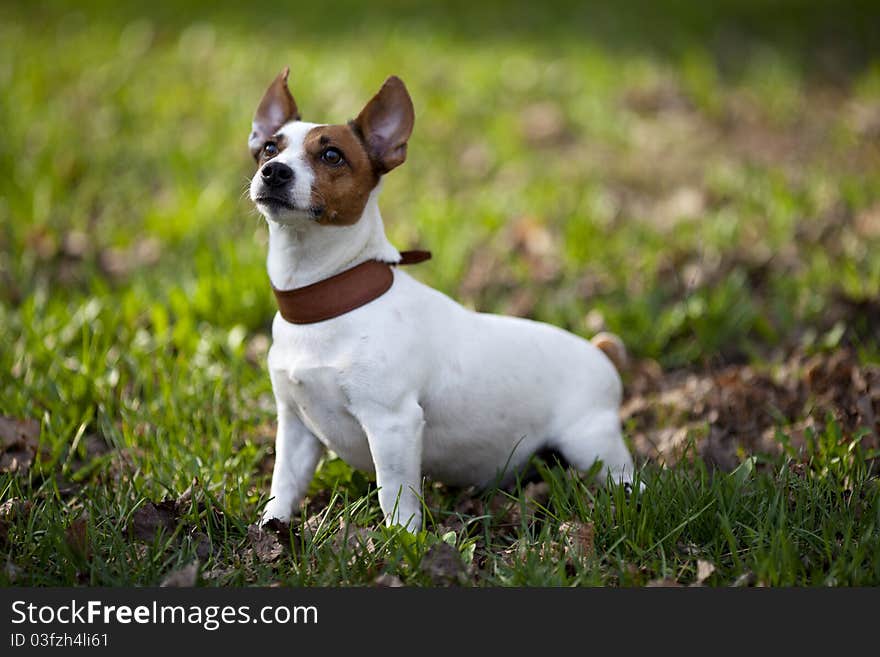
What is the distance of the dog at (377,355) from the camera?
112 inches

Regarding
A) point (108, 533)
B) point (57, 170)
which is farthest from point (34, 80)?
point (108, 533)

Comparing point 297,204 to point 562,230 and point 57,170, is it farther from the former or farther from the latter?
point 57,170

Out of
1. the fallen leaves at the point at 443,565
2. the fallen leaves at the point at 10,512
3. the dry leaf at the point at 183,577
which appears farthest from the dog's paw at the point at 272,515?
the fallen leaves at the point at 10,512

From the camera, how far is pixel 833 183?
6.11m

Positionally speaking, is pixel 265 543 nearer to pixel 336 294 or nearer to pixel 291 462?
pixel 291 462

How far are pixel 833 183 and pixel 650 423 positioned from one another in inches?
116

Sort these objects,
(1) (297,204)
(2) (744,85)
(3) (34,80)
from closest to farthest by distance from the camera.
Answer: (1) (297,204)
(3) (34,80)
(2) (744,85)

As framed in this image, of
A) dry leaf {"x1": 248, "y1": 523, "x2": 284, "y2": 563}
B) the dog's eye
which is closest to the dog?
the dog's eye

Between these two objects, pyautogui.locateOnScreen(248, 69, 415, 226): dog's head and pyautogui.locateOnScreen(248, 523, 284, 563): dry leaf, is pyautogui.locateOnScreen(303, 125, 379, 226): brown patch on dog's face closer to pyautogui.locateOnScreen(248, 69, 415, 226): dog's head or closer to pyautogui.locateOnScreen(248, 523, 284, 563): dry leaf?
pyautogui.locateOnScreen(248, 69, 415, 226): dog's head

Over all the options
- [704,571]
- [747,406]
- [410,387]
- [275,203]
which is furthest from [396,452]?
[747,406]

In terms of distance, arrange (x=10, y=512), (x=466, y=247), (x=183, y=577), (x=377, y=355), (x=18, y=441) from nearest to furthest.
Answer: (x=183, y=577), (x=377, y=355), (x=10, y=512), (x=18, y=441), (x=466, y=247)

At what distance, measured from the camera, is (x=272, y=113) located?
3160 mm

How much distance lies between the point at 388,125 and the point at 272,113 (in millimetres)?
420

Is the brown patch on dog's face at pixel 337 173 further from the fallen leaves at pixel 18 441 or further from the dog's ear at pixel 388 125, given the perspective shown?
the fallen leaves at pixel 18 441
